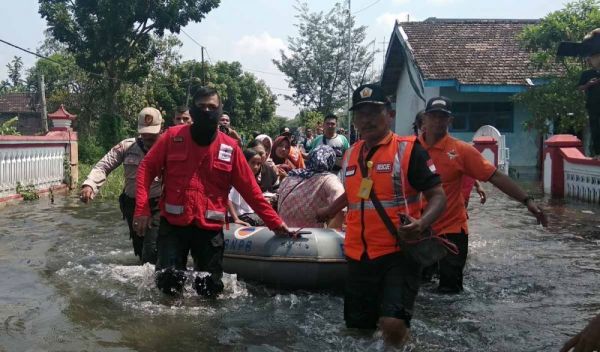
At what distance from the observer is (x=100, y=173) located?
243 inches

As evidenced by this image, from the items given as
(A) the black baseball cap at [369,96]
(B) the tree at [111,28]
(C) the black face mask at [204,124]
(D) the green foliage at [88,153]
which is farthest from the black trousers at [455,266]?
(B) the tree at [111,28]

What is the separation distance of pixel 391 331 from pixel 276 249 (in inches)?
86.6

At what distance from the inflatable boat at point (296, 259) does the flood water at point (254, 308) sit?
0.52 feet

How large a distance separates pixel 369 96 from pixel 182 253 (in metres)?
2.14

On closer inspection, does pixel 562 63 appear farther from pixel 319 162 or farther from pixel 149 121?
pixel 149 121

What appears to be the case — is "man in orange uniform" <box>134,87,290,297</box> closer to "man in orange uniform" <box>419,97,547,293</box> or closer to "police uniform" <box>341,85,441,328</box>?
"police uniform" <box>341,85,441,328</box>

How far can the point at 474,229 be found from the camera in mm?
10406

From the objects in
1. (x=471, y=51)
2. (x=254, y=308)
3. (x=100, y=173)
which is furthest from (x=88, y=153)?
(x=254, y=308)

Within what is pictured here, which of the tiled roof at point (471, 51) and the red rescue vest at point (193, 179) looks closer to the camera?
the red rescue vest at point (193, 179)

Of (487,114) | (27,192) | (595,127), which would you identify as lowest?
(27,192)

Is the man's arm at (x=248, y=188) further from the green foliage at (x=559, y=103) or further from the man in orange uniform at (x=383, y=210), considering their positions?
the green foliage at (x=559, y=103)

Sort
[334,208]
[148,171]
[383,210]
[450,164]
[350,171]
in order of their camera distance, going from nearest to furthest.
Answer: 1. [383,210]
2. [350,171]
3. [334,208]
4. [148,171]
5. [450,164]

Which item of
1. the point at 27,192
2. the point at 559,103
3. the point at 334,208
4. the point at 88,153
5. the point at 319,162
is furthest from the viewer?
the point at 88,153

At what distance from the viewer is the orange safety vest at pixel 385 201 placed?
403 centimetres
